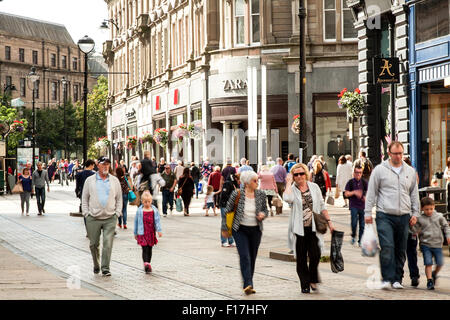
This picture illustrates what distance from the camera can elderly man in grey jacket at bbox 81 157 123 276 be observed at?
13.7 m

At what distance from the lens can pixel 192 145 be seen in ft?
169

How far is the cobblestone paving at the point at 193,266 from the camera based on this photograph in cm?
1134

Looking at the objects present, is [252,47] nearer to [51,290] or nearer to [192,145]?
[192,145]

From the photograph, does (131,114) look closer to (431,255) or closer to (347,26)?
(347,26)

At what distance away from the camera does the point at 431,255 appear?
11.8 meters

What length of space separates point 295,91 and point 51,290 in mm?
32261

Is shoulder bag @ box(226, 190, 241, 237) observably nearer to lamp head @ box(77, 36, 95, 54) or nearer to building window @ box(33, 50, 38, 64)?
lamp head @ box(77, 36, 95, 54)

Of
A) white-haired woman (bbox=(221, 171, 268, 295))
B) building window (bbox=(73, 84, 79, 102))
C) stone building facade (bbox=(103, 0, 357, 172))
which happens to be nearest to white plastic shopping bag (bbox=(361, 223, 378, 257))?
white-haired woman (bbox=(221, 171, 268, 295))

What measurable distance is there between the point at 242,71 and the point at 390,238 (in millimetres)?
33101

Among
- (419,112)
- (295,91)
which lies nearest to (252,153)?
(295,91)

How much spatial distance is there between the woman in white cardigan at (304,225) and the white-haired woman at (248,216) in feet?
1.24

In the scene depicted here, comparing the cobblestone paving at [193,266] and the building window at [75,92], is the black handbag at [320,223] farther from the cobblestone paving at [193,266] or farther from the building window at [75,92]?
the building window at [75,92]

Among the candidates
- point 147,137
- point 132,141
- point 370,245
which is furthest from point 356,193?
point 132,141
